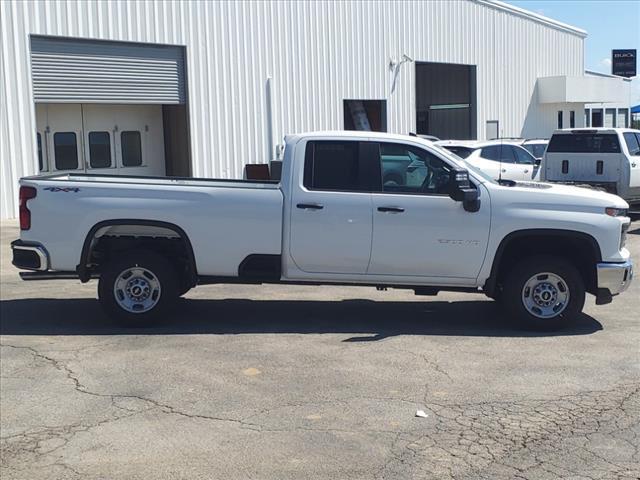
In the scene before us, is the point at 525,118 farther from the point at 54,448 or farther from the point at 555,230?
the point at 54,448

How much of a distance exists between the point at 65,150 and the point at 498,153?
1112 centimetres

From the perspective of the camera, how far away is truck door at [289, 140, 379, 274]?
8.00 m

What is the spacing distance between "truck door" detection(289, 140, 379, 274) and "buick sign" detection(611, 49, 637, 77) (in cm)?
6380

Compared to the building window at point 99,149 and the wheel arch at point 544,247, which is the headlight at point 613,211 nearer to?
the wheel arch at point 544,247

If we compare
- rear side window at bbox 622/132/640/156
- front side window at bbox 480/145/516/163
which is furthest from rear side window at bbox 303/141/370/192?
front side window at bbox 480/145/516/163

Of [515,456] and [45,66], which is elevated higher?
[45,66]

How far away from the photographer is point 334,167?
822cm

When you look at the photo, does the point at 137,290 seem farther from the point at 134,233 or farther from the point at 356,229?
the point at 356,229

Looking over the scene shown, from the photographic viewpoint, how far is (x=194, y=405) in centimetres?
595

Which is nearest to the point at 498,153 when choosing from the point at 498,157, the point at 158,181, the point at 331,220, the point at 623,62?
the point at 498,157

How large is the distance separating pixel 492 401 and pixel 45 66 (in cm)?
1609

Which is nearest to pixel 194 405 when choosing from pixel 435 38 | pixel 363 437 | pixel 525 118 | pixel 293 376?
pixel 293 376

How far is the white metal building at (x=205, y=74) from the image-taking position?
18797 mm

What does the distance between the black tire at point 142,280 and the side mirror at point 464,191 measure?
2964mm
